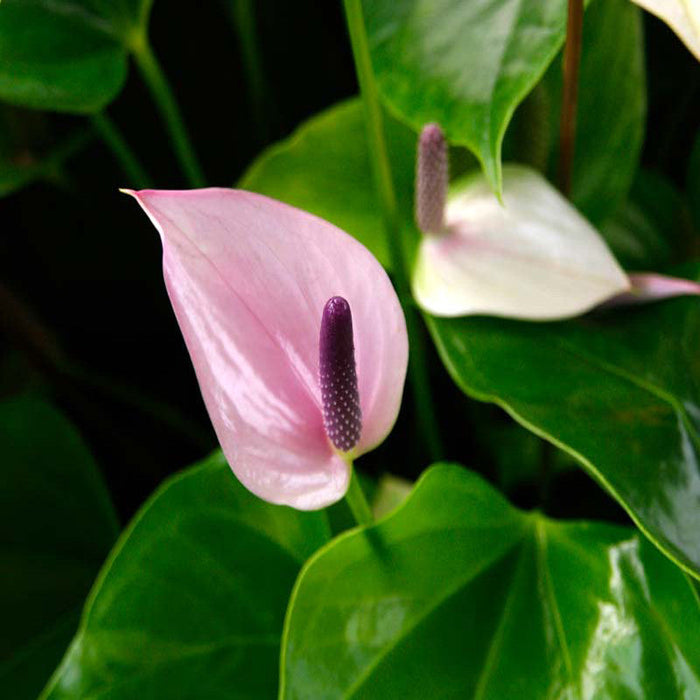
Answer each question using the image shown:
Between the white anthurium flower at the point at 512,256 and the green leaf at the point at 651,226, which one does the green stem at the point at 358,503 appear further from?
the green leaf at the point at 651,226

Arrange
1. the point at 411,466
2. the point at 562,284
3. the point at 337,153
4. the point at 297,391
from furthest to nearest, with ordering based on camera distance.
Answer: the point at 411,466
the point at 337,153
the point at 562,284
the point at 297,391

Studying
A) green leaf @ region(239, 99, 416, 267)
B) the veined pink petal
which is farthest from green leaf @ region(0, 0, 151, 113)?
the veined pink petal

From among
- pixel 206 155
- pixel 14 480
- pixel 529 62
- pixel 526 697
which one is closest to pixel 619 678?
pixel 526 697

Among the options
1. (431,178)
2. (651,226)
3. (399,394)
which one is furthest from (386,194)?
(651,226)

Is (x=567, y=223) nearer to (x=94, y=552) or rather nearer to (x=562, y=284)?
(x=562, y=284)

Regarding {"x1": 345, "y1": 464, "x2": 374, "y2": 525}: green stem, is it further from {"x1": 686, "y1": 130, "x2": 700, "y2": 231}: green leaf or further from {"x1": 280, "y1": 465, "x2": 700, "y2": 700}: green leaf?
{"x1": 686, "y1": 130, "x2": 700, "y2": 231}: green leaf

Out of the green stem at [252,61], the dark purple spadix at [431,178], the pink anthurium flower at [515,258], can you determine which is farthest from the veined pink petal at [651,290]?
the green stem at [252,61]
